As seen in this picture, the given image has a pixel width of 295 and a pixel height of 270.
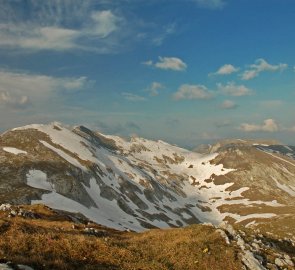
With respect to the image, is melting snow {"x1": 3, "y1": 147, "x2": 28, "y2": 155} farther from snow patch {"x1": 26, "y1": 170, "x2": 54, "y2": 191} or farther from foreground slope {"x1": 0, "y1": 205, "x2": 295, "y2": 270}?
foreground slope {"x1": 0, "y1": 205, "x2": 295, "y2": 270}

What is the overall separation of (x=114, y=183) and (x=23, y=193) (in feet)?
235

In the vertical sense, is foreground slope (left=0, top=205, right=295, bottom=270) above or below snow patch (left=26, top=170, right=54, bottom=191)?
above

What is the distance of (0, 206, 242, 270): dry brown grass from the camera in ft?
70.4

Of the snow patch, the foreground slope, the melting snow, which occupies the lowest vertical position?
the snow patch

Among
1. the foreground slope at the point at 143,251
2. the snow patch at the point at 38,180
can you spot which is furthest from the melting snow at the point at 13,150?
the foreground slope at the point at 143,251

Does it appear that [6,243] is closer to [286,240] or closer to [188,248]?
[188,248]

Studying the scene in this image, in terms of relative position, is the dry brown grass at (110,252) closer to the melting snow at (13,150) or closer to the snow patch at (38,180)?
the snow patch at (38,180)

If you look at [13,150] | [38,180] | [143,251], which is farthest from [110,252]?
[13,150]

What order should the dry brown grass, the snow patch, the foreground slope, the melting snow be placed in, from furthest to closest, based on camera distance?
the melting snow → the snow patch → the foreground slope → the dry brown grass

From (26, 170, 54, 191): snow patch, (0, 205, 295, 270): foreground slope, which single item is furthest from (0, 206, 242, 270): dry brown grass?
(26, 170, 54, 191): snow patch

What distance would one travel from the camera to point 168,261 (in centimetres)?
2550

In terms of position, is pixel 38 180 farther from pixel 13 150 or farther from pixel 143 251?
pixel 143 251

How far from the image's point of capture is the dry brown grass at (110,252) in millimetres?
21469

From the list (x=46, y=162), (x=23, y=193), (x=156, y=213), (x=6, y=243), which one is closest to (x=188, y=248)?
(x=6, y=243)
